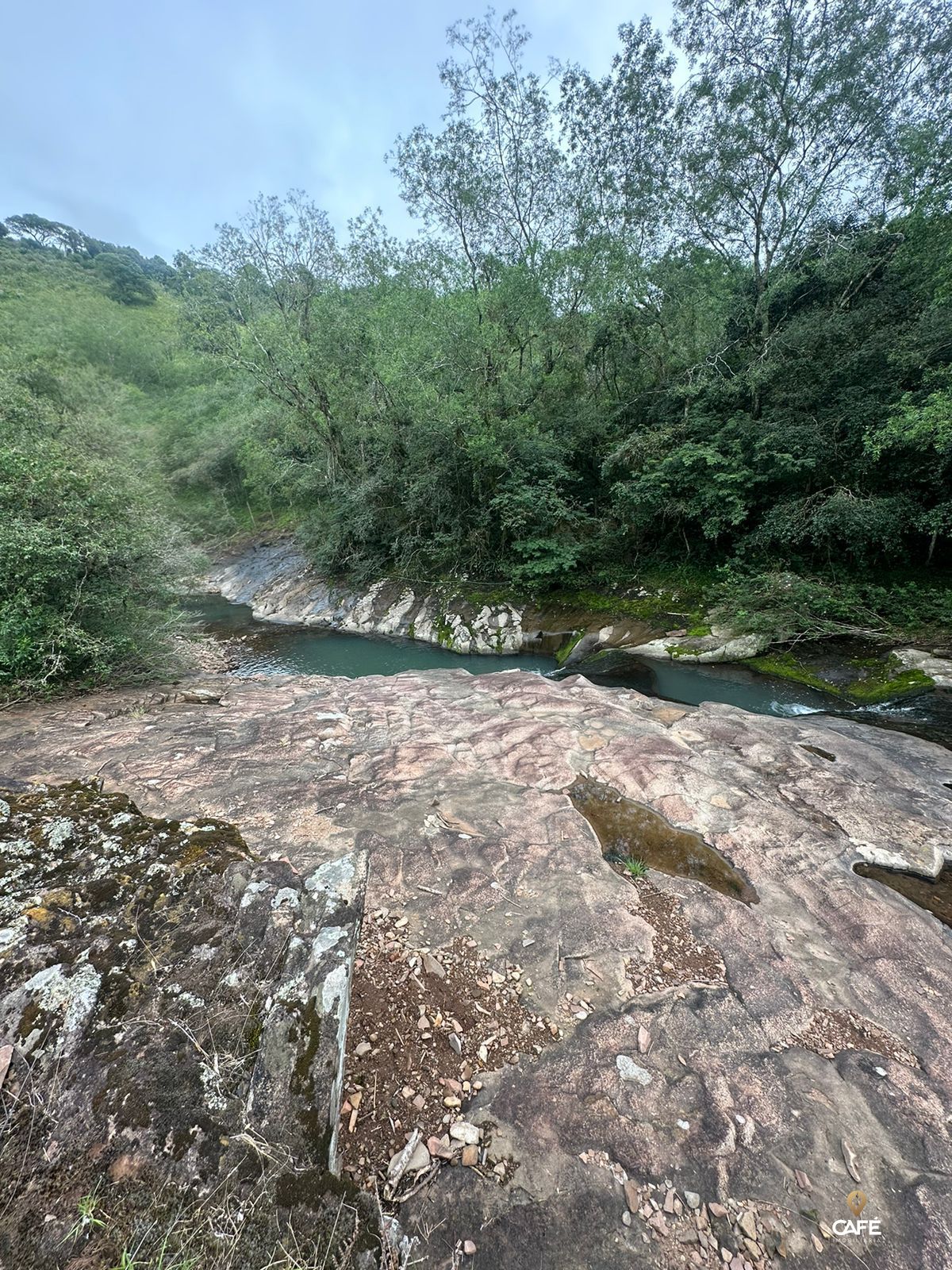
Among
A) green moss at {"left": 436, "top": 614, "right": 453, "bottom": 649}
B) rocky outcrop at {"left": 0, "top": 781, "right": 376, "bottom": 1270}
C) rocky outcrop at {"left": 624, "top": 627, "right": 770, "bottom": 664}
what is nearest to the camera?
rocky outcrop at {"left": 0, "top": 781, "right": 376, "bottom": 1270}

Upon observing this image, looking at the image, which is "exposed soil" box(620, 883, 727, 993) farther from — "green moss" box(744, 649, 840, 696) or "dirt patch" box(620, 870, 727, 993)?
"green moss" box(744, 649, 840, 696)

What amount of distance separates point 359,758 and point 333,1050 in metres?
2.77

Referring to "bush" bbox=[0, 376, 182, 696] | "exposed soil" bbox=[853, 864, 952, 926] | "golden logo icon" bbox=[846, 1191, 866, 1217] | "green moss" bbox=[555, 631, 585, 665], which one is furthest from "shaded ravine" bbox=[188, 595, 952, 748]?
"golden logo icon" bbox=[846, 1191, 866, 1217]

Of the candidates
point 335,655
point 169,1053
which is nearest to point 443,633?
point 335,655

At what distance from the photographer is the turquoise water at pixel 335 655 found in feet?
35.3

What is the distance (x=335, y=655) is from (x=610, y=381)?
447 inches

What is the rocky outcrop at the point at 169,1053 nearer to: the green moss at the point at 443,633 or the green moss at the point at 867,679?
the green moss at the point at 867,679

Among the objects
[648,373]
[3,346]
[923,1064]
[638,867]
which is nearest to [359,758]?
[638,867]

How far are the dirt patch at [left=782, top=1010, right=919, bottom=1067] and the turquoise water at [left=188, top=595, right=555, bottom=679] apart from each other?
7298mm

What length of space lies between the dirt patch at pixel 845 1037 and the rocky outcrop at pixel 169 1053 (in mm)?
2117

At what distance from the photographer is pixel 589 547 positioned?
38.9 feet

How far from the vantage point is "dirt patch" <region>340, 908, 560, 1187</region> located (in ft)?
5.69

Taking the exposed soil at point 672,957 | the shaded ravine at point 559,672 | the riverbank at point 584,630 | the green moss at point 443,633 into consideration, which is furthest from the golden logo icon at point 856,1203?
the green moss at point 443,633
